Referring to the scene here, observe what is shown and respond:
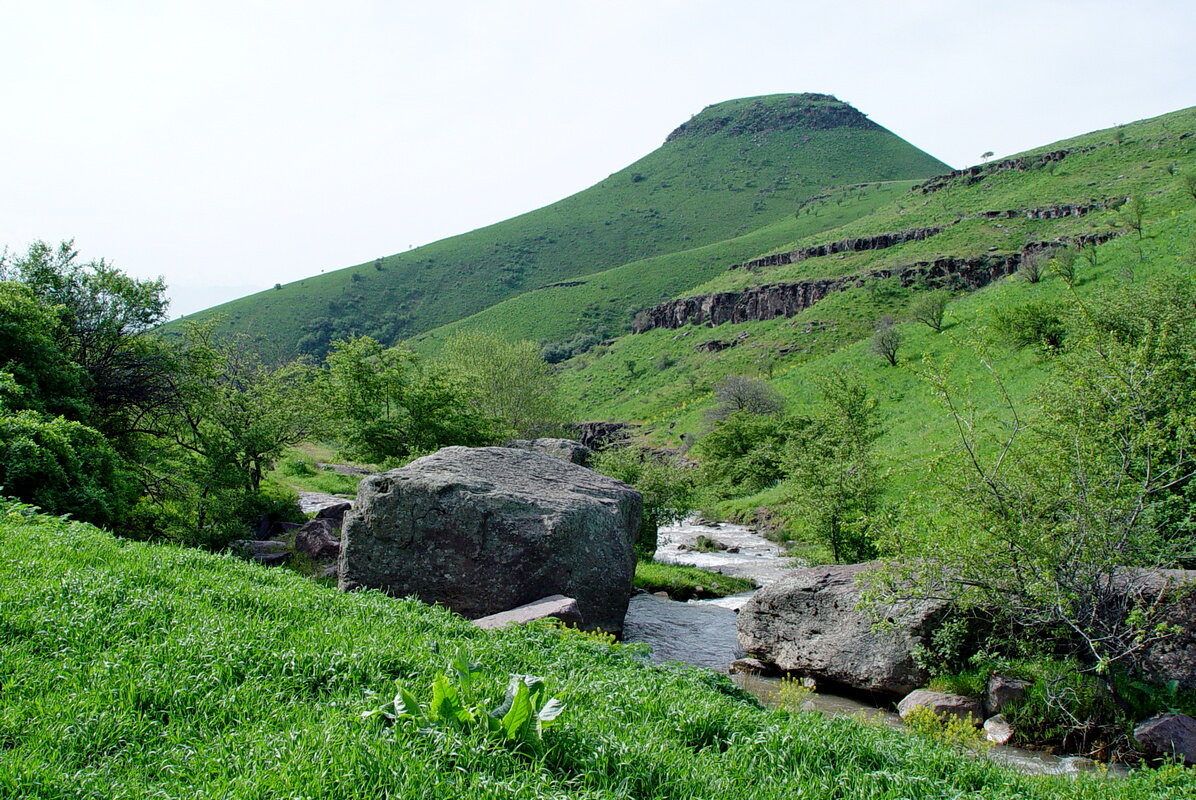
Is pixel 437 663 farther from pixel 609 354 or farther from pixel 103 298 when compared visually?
pixel 609 354

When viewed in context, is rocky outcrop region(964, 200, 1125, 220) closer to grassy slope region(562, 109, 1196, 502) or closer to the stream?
grassy slope region(562, 109, 1196, 502)

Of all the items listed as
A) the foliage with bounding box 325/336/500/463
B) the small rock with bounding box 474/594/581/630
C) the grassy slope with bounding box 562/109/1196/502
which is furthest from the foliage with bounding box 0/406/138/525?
the grassy slope with bounding box 562/109/1196/502

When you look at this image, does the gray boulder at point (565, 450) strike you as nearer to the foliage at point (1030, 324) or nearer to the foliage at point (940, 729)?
the foliage at point (940, 729)

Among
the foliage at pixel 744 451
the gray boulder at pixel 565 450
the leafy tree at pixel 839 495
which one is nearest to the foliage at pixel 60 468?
the gray boulder at pixel 565 450

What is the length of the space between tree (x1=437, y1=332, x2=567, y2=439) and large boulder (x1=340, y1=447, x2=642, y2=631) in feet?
106

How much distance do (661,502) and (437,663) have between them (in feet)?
73.1

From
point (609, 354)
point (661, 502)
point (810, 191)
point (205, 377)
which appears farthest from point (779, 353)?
point (810, 191)

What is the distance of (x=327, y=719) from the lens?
4.84m

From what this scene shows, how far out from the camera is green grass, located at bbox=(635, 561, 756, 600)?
21.5 m

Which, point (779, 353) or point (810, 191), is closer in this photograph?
point (779, 353)

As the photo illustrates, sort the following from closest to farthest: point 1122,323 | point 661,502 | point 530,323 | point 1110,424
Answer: point 1110,424 → point 1122,323 → point 661,502 → point 530,323

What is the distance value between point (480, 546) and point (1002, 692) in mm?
9954

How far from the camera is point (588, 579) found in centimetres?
1441

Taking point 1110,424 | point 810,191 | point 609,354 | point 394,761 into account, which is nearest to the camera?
point 394,761
